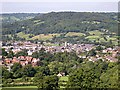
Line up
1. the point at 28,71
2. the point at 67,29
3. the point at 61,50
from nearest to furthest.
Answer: the point at 28,71 → the point at 61,50 → the point at 67,29

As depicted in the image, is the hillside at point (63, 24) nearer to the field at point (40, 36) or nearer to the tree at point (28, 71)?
the field at point (40, 36)

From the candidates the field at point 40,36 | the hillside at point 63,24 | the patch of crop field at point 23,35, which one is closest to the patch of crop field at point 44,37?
the field at point 40,36

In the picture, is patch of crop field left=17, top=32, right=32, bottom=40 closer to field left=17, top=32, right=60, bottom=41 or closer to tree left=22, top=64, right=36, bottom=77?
field left=17, top=32, right=60, bottom=41

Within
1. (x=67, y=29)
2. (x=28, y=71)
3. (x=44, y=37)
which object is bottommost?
(x=28, y=71)

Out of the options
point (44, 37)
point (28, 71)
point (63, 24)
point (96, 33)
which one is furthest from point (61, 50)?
point (63, 24)

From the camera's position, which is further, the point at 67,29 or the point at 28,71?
the point at 67,29

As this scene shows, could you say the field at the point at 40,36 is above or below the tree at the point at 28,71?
above

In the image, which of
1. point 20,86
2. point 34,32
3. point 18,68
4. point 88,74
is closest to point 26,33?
point 34,32

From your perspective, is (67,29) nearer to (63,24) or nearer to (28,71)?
(63,24)

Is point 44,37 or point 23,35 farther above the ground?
point 23,35

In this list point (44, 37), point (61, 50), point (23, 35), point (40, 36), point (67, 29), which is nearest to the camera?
point (61, 50)

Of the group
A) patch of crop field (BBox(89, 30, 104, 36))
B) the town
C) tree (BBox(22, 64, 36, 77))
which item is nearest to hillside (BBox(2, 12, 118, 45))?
patch of crop field (BBox(89, 30, 104, 36))
